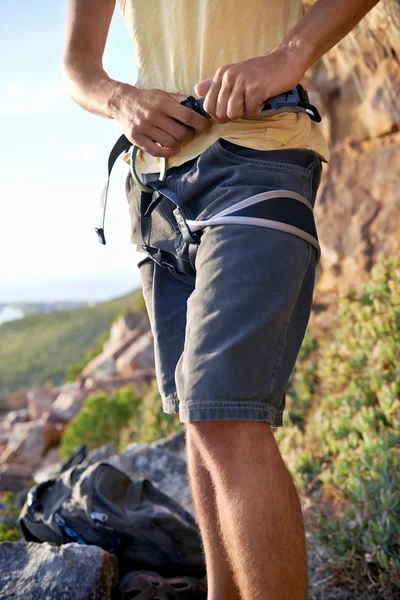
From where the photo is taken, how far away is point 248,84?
1618 mm

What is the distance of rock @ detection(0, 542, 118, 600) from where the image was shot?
219 cm

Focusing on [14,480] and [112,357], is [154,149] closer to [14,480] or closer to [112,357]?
[14,480]

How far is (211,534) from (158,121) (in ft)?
3.81

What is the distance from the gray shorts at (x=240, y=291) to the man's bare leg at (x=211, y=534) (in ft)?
0.67

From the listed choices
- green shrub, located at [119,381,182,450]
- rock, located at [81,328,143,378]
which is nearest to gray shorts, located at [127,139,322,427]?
green shrub, located at [119,381,182,450]

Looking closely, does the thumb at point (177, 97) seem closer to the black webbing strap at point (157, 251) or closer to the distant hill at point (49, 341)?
the black webbing strap at point (157, 251)

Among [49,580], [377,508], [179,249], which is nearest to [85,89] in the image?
[179,249]

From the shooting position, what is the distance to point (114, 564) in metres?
2.45

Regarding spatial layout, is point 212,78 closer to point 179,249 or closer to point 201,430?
point 179,249

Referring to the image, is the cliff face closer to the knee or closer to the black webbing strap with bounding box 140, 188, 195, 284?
the black webbing strap with bounding box 140, 188, 195, 284

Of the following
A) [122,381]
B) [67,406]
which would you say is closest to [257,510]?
[122,381]

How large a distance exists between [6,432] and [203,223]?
11.3 metres

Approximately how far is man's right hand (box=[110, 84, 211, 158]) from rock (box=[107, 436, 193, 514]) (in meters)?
2.54

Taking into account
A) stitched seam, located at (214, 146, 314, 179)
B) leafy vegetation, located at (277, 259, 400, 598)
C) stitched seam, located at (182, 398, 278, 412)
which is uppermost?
stitched seam, located at (214, 146, 314, 179)
